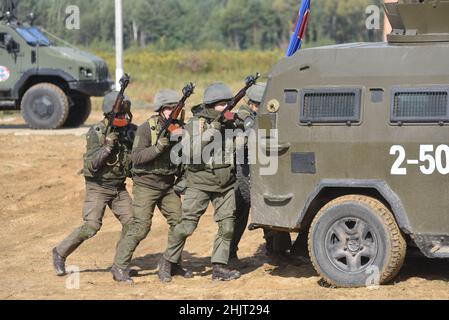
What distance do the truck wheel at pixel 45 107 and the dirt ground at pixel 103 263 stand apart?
4777 mm

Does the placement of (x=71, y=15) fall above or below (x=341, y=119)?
above

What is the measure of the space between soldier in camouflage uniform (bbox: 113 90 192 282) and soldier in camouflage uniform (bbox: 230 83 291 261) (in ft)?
2.00

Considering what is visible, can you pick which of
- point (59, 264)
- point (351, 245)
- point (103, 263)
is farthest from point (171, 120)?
point (103, 263)

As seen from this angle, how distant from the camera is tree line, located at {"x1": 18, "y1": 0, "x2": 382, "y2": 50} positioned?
6328 centimetres

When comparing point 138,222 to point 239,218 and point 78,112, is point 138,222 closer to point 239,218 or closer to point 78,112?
point 239,218

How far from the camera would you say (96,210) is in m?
10.4

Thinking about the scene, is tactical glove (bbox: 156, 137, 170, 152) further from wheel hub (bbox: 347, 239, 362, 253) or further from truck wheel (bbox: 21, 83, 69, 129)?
truck wheel (bbox: 21, 83, 69, 129)

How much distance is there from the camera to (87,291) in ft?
31.4

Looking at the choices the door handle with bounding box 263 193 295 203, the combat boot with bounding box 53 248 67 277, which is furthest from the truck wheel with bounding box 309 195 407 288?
the combat boot with bounding box 53 248 67 277

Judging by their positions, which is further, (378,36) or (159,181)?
(378,36)

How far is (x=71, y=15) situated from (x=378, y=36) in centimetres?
3961

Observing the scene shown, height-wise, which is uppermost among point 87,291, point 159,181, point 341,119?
point 341,119


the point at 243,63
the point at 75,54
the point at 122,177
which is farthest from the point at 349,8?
the point at 122,177
